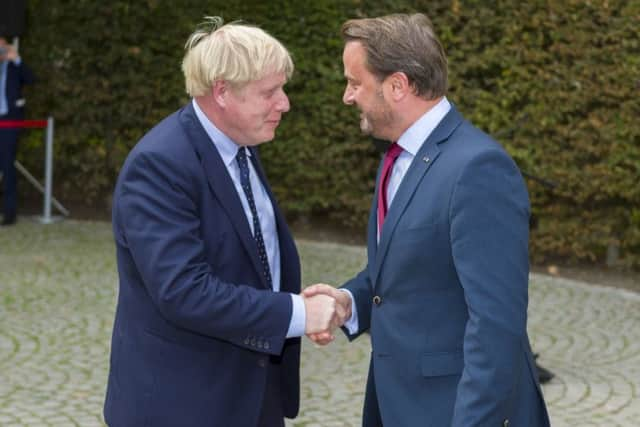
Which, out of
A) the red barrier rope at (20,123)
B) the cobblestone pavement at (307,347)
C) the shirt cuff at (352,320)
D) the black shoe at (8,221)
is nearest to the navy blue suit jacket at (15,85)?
the red barrier rope at (20,123)

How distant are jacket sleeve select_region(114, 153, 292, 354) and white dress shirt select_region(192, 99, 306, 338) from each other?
0.09m

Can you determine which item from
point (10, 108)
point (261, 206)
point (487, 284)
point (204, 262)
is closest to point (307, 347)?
point (261, 206)

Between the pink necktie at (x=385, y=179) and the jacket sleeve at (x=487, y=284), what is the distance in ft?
1.16

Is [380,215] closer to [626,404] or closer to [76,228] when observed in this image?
[626,404]

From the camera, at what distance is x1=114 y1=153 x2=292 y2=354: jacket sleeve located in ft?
9.71

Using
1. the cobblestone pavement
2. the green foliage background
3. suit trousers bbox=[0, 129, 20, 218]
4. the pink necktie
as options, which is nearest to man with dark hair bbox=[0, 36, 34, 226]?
suit trousers bbox=[0, 129, 20, 218]

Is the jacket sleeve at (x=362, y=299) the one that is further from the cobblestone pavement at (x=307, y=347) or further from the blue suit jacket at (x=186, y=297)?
the cobblestone pavement at (x=307, y=347)

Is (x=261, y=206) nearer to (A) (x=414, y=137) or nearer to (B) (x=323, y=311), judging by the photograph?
(B) (x=323, y=311)

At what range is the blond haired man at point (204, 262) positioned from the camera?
299cm

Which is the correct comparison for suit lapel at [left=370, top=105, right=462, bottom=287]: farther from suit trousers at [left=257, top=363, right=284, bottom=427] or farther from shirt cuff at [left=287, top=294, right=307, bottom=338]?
suit trousers at [left=257, top=363, right=284, bottom=427]

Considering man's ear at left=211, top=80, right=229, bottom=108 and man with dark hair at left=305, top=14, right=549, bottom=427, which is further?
man's ear at left=211, top=80, right=229, bottom=108

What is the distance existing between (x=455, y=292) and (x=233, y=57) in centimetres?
91

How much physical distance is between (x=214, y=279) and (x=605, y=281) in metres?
7.21

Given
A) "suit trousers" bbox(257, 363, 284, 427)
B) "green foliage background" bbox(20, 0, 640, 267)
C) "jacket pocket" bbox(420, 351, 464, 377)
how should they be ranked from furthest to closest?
1. "green foliage background" bbox(20, 0, 640, 267)
2. "suit trousers" bbox(257, 363, 284, 427)
3. "jacket pocket" bbox(420, 351, 464, 377)
